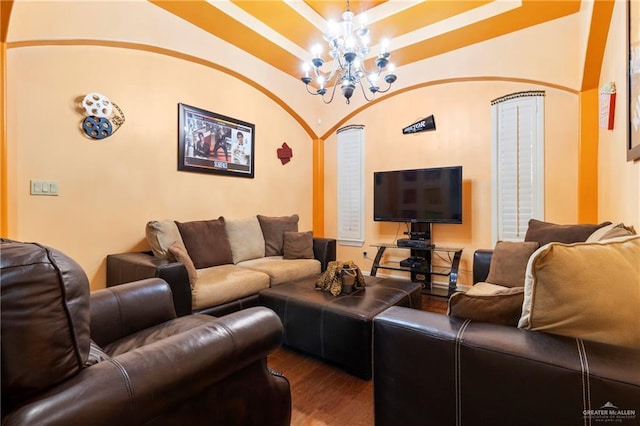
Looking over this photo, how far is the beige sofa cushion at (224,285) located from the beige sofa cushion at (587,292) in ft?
6.60

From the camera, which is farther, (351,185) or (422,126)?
(351,185)

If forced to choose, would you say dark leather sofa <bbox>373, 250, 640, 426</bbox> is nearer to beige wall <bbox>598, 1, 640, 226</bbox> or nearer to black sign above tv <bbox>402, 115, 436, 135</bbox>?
beige wall <bbox>598, 1, 640, 226</bbox>

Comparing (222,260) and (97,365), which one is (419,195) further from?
(97,365)

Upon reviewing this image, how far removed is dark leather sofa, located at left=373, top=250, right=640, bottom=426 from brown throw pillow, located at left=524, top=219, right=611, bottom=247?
1643mm

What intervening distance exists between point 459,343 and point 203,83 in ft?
11.3

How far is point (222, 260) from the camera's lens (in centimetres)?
301

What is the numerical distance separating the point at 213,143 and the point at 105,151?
106cm

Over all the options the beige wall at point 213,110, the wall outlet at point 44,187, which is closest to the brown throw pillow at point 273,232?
the beige wall at point 213,110

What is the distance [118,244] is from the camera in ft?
8.75

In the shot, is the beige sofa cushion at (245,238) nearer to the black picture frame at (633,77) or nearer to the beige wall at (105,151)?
the beige wall at (105,151)

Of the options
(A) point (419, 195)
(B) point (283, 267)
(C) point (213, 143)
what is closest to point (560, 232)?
(A) point (419, 195)

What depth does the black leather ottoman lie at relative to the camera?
1.81 m

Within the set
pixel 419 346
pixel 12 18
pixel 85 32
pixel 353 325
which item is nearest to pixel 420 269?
pixel 353 325

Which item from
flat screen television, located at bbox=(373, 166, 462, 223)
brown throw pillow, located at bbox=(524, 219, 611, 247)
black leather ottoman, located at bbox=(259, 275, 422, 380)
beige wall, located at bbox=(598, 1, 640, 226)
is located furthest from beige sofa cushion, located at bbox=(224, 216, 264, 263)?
beige wall, located at bbox=(598, 1, 640, 226)
